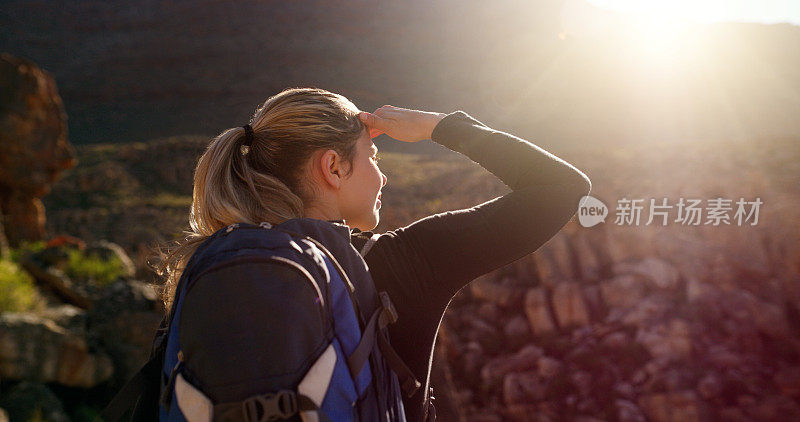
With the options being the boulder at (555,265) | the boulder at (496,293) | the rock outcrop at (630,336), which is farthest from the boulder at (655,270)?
the boulder at (496,293)

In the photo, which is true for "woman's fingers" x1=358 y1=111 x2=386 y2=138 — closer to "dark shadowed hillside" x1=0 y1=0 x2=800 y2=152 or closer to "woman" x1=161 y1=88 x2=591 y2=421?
"woman" x1=161 y1=88 x2=591 y2=421

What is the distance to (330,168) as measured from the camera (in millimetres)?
1365

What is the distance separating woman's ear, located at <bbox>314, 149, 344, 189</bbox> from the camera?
1349mm

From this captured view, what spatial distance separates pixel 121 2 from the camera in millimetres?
81688

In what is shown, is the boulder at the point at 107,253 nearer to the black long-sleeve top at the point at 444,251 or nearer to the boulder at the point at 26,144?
the boulder at the point at 26,144

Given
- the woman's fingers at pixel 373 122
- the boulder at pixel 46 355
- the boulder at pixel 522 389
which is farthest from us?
the boulder at pixel 522 389

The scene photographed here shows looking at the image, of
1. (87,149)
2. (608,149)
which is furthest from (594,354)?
(87,149)

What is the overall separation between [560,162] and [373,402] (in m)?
0.83

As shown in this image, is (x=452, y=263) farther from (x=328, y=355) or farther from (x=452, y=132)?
(x=328, y=355)

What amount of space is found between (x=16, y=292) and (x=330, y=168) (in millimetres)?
5702

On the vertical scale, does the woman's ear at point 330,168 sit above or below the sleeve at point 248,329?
above

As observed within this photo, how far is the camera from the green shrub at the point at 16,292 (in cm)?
552

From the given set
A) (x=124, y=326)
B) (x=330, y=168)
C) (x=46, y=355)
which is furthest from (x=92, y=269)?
(x=330, y=168)

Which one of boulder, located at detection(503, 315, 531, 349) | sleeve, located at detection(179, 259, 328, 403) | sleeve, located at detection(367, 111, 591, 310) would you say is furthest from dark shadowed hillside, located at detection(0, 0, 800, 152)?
sleeve, located at detection(179, 259, 328, 403)
